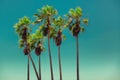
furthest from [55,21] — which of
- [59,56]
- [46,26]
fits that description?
[59,56]

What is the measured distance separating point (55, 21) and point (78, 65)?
7.70 meters

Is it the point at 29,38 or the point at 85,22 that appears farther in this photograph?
the point at 29,38

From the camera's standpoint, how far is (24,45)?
52.6m

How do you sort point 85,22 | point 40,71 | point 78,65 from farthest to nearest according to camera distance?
point 40,71, point 85,22, point 78,65

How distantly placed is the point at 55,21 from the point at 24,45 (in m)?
6.70

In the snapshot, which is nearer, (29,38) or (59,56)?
(59,56)

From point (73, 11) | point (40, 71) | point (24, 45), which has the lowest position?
point (40, 71)

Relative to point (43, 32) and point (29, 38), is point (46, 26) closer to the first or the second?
point (43, 32)

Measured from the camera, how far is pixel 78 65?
148 ft

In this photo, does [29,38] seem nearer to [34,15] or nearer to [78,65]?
[34,15]

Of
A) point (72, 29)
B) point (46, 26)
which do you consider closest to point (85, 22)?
point (72, 29)

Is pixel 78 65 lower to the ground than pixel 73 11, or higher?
lower

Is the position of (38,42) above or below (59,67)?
above

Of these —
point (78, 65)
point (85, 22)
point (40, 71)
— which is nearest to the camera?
point (78, 65)
